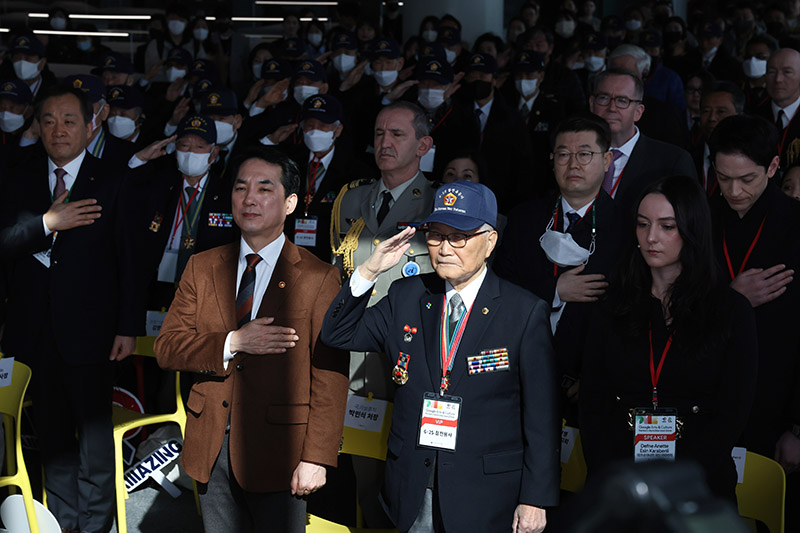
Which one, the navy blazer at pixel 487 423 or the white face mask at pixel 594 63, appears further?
the white face mask at pixel 594 63

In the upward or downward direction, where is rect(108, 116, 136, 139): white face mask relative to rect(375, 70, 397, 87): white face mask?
downward

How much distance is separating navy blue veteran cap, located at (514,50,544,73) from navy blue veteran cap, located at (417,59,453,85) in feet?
2.63

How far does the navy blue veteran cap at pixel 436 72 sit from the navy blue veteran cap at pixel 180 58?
3536 mm

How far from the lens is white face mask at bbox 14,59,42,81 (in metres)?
8.16

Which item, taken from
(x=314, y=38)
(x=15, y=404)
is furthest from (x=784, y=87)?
(x=314, y=38)

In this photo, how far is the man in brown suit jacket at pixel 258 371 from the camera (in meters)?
3.03

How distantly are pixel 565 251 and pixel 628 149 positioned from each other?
112 cm

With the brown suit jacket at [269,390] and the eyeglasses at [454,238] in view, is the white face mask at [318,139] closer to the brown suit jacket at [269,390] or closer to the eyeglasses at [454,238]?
the brown suit jacket at [269,390]

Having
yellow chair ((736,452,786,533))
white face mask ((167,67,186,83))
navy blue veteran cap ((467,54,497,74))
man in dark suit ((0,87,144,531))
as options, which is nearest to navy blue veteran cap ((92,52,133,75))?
white face mask ((167,67,186,83))

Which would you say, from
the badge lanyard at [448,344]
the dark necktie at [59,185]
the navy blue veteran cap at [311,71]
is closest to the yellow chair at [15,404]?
the dark necktie at [59,185]

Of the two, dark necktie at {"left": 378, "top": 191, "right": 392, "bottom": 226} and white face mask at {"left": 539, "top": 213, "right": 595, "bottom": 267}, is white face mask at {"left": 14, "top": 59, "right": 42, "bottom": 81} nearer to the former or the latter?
dark necktie at {"left": 378, "top": 191, "right": 392, "bottom": 226}

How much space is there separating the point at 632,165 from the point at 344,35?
4942 millimetres

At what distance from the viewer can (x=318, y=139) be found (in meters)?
5.36

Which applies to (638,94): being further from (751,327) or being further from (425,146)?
(751,327)
